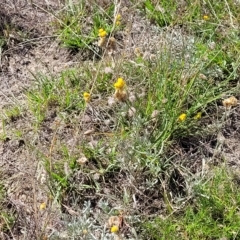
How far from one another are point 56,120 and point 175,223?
72 cm

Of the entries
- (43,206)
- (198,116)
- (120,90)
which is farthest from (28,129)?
(198,116)

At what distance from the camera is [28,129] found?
2184mm

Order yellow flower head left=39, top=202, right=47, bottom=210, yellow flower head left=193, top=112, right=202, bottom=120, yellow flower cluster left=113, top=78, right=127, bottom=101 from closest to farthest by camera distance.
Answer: yellow flower cluster left=113, top=78, right=127, bottom=101 → yellow flower head left=39, top=202, right=47, bottom=210 → yellow flower head left=193, top=112, right=202, bottom=120

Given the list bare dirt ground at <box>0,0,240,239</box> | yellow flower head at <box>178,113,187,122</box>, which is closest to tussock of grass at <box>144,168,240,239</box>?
bare dirt ground at <box>0,0,240,239</box>

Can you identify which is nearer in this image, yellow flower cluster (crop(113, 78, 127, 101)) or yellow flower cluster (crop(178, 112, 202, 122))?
yellow flower cluster (crop(113, 78, 127, 101))

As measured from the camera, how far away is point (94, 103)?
2191 millimetres

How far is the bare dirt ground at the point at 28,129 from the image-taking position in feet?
6.28

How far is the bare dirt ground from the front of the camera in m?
1.91

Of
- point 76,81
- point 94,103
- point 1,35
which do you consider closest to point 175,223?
point 94,103

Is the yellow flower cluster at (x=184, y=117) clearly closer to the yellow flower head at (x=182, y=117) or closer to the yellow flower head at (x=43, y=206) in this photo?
the yellow flower head at (x=182, y=117)

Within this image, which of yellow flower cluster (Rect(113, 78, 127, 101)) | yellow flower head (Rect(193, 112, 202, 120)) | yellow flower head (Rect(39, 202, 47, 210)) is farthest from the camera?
yellow flower head (Rect(193, 112, 202, 120))

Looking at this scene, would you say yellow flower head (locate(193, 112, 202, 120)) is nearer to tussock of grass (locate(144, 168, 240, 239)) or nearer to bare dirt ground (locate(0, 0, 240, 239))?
bare dirt ground (locate(0, 0, 240, 239))

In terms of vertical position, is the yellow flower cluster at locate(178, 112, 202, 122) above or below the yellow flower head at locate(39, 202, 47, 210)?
above

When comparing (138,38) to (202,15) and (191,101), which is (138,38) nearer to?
(202,15)
